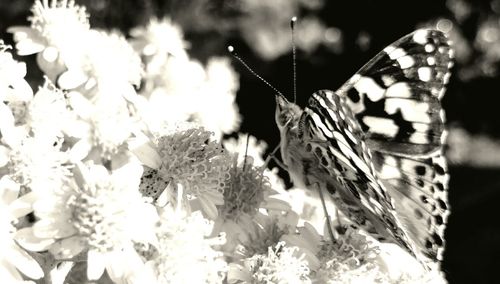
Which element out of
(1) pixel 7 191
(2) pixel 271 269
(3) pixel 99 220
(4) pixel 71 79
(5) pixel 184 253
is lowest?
(2) pixel 271 269

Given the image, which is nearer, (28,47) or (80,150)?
(80,150)

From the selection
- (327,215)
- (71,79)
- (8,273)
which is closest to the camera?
(8,273)

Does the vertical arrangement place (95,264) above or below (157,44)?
below

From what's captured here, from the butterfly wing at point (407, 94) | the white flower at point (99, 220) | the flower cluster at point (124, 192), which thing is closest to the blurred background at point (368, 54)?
the flower cluster at point (124, 192)

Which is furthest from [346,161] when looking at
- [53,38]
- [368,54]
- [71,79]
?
[368,54]

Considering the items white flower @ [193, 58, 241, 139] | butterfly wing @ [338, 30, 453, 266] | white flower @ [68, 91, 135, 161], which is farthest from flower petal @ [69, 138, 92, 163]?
butterfly wing @ [338, 30, 453, 266]

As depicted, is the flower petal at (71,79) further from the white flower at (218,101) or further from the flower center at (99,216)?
the white flower at (218,101)

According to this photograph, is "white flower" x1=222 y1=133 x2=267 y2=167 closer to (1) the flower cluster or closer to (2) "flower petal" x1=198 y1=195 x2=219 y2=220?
(1) the flower cluster

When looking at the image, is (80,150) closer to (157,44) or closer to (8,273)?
(8,273)
